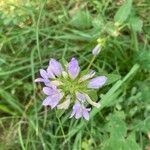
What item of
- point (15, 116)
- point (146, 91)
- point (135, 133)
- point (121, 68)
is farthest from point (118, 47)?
point (15, 116)

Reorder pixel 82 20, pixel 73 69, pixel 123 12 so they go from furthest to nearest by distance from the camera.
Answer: pixel 82 20 < pixel 123 12 < pixel 73 69

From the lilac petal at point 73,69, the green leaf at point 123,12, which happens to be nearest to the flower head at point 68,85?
the lilac petal at point 73,69

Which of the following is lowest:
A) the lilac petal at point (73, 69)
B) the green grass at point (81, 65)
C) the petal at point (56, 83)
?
the green grass at point (81, 65)

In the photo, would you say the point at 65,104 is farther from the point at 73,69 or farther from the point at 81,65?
the point at 81,65

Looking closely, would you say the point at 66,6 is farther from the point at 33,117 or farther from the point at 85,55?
the point at 33,117

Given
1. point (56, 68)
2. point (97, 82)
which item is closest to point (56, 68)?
point (56, 68)

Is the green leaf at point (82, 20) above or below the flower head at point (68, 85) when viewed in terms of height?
below

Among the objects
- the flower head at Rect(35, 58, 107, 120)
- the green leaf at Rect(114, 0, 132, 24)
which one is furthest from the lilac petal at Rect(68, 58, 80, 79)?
the green leaf at Rect(114, 0, 132, 24)

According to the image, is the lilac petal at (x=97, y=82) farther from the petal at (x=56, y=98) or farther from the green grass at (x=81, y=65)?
the green grass at (x=81, y=65)
